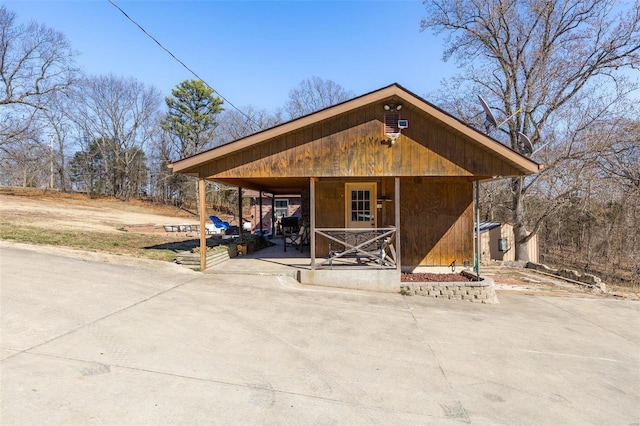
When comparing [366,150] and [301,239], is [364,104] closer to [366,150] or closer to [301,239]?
[366,150]

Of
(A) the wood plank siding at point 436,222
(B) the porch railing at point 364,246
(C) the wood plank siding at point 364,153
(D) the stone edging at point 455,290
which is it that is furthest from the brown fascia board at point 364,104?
(D) the stone edging at point 455,290

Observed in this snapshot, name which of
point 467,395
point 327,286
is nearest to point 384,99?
point 327,286

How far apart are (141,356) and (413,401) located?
10.5 feet

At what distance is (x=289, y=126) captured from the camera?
27.9 ft

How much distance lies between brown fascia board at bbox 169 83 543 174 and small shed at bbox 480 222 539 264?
9.47 metres

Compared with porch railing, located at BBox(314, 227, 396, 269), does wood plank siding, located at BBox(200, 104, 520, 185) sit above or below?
above

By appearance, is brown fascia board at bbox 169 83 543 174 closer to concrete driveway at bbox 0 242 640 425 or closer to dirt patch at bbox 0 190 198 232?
concrete driveway at bbox 0 242 640 425

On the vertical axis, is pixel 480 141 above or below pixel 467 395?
above

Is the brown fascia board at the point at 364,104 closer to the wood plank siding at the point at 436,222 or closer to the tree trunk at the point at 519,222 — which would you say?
the wood plank siding at the point at 436,222

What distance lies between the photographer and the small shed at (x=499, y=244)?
56.4 feet

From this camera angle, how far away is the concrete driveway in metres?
3.26

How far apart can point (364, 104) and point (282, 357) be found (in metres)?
6.40

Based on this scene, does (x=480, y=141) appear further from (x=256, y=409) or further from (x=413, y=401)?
(x=256, y=409)

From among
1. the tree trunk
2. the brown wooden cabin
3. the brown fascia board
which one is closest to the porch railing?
the brown wooden cabin
